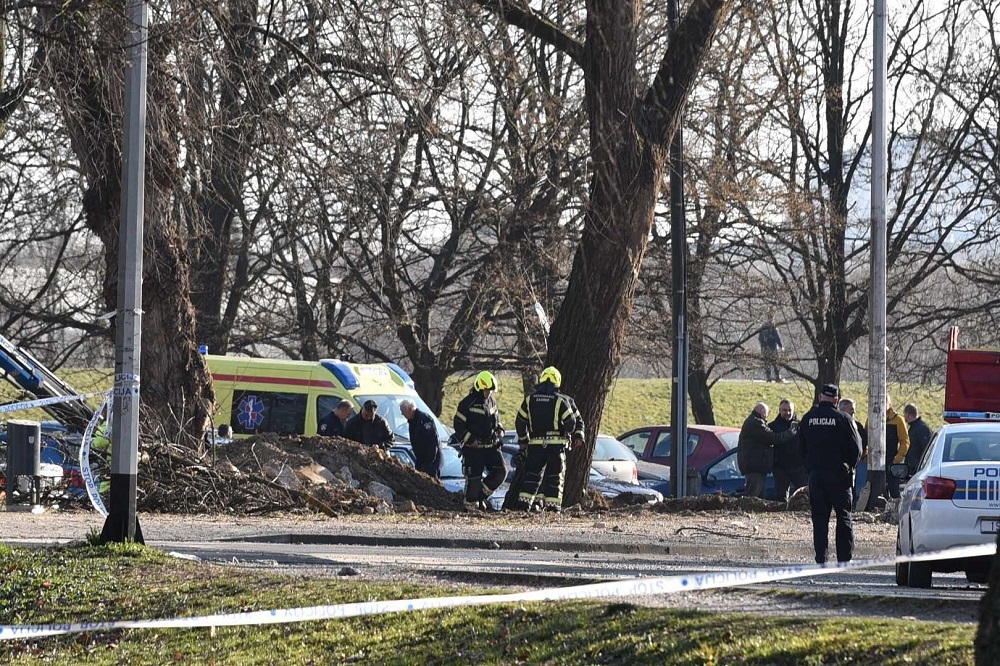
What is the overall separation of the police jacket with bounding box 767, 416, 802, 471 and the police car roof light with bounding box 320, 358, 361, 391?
6.53 metres

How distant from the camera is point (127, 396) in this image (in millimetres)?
11672

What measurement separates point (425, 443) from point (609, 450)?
4498mm

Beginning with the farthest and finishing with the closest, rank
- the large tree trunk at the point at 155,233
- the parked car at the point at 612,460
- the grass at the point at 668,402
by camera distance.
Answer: the grass at the point at 668,402, the parked car at the point at 612,460, the large tree trunk at the point at 155,233

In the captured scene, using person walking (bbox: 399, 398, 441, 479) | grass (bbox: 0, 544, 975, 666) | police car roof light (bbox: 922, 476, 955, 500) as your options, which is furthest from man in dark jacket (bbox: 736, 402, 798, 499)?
grass (bbox: 0, 544, 975, 666)

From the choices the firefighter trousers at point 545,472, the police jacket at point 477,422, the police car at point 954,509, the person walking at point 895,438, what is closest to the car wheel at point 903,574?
the police car at point 954,509

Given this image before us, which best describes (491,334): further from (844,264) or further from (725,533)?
(725,533)

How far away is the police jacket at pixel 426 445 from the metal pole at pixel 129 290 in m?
10.1

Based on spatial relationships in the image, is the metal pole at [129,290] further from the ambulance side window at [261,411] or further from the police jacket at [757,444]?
the ambulance side window at [261,411]

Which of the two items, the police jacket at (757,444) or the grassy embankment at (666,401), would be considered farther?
the grassy embankment at (666,401)

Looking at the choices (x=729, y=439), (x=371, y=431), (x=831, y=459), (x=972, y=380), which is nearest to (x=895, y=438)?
(x=972, y=380)

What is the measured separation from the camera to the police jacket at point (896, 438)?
22.8 m

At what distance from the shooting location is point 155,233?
1950 cm

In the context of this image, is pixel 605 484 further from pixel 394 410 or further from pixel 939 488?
pixel 939 488

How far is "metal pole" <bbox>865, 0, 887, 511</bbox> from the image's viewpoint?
21094mm
